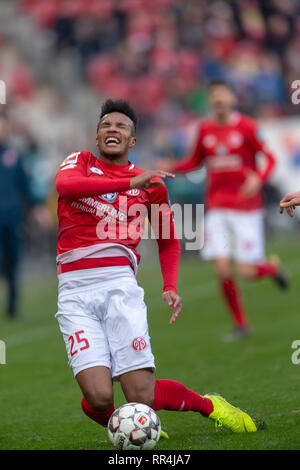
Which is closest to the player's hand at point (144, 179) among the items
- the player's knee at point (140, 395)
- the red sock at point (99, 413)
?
the player's knee at point (140, 395)

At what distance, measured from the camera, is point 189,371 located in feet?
24.9

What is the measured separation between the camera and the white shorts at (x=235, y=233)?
30.6 feet

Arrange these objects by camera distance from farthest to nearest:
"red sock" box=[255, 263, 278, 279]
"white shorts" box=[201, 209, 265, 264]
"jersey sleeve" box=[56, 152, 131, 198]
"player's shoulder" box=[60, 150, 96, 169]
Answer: "red sock" box=[255, 263, 278, 279], "white shorts" box=[201, 209, 265, 264], "player's shoulder" box=[60, 150, 96, 169], "jersey sleeve" box=[56, 152, 131, 198]

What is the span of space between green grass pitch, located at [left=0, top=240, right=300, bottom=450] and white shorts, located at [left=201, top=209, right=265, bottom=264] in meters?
0.86

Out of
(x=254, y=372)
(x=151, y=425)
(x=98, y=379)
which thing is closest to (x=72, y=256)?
(x=98, y=379)

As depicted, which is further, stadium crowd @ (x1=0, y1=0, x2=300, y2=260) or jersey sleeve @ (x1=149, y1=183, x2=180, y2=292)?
stadium crowd @ (x1=0, y1=0, x2=300, y2=260)

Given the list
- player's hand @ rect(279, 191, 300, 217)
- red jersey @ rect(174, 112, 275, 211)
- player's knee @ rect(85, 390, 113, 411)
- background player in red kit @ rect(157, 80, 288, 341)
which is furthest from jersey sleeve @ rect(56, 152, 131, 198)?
red jersey @ rect(174, 112, 275, 211)

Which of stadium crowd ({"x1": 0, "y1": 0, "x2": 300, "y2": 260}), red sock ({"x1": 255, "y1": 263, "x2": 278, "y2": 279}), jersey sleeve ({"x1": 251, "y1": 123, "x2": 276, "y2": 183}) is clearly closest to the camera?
jersey sleeve ({"x1": 251, "y1": 123, "x2": 276, "y2": 183})

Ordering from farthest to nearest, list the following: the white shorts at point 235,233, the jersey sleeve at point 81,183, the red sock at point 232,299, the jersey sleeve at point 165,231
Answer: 1. the white shorts at point 235,233
2. the red sock at point 232,299
3. the jersey sleeve at point 165,231
4. the jersey sleeve at point 81,183

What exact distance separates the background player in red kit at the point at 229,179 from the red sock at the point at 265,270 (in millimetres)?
101

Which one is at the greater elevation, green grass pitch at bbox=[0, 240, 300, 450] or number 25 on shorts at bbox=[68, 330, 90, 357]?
number 25 on shorts at bbox=[68, 330, 90, 357]

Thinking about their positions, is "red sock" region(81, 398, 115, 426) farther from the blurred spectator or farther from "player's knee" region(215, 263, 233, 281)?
the blurred spectator

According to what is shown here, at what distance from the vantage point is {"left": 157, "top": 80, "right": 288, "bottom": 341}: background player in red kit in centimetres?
922

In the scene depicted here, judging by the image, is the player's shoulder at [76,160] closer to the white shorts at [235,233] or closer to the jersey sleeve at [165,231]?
the jersey sleeve at [165,231]
